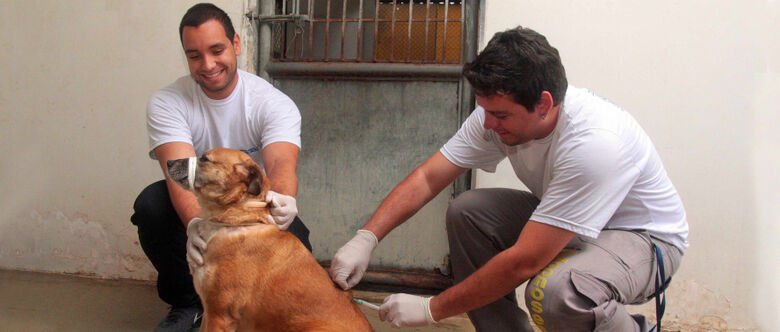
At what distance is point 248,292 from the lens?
72.6 inches

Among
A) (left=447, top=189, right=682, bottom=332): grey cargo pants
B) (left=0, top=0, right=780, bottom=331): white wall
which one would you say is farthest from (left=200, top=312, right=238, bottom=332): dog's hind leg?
(left=0, top=0, right=780, bottom=331): white wall

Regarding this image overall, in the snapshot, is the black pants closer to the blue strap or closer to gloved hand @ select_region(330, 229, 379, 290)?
gloved hand @ select_region(330, 229, 379, 290)

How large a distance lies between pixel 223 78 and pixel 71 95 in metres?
1.45

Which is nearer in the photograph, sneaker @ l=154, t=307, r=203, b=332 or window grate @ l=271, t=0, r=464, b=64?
sneaker @ l=154, t=307, r=203, b=332

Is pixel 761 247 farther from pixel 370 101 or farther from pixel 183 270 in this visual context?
pixel 183 270

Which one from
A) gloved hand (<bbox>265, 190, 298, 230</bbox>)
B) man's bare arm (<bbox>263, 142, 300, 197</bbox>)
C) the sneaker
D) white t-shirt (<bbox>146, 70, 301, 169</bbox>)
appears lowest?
the sneaker

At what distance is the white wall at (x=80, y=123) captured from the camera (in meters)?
3.17

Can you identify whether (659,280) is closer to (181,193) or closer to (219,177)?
(219,177)

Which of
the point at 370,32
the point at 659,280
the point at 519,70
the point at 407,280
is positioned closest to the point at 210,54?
the point at 370,32

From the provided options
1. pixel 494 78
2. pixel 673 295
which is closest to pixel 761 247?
pixel 673 295

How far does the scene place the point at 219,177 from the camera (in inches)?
72.6

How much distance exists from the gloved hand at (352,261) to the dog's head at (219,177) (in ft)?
1.27

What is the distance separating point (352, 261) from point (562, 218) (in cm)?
76

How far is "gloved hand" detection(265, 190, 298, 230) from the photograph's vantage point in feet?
6.37
